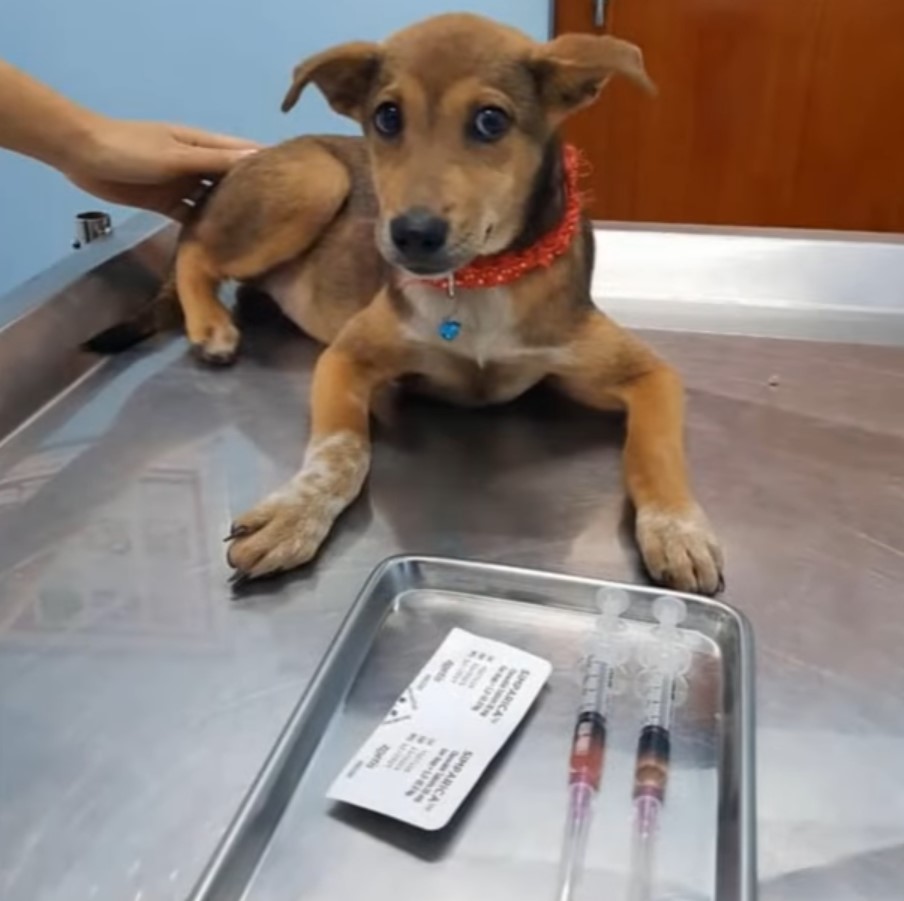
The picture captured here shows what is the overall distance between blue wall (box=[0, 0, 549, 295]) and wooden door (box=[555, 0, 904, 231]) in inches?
9.7

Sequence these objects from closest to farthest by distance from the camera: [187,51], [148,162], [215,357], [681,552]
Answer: [681,552]
[215,357]
[148,162]
[187,51]

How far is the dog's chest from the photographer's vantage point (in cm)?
107

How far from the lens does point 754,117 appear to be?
226 cm

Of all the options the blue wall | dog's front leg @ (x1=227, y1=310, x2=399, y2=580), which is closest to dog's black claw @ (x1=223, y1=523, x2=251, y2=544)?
dog's front leg @ (x1=227, y1=310, x2=399, y2=580)

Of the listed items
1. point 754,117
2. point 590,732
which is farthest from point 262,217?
point 754,117

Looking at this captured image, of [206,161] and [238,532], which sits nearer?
[238,532]

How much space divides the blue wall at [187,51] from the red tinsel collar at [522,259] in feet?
3.90

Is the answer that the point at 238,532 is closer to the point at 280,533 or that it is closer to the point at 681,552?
the point at 280,533

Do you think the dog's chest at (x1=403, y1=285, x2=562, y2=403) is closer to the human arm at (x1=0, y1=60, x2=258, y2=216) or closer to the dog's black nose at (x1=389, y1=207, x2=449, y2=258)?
the dog's black nose at (x1=389, y1=207, x2=449, y2=258)

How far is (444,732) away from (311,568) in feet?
0.69

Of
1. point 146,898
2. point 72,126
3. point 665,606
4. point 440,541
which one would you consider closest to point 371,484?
point 440,541

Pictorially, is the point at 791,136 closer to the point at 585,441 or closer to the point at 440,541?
the point at 585,441

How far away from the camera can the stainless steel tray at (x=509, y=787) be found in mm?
619

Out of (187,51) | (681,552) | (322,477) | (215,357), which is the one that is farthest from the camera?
(187,51)
